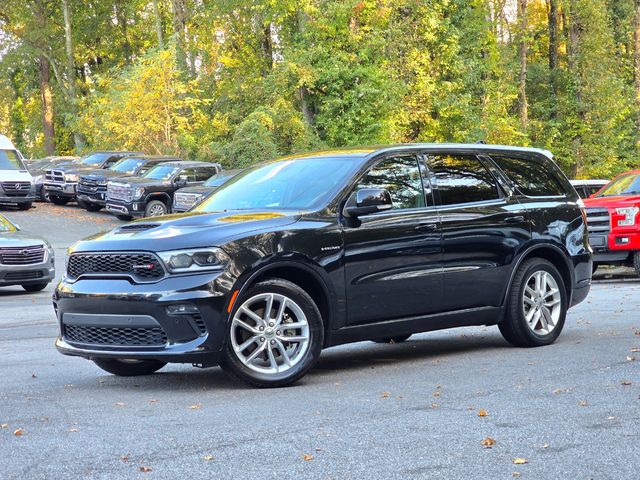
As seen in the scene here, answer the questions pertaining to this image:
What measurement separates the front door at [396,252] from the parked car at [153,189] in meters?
25.6

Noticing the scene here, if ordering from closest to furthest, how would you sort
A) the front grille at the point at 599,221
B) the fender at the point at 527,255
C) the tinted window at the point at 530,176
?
1. the fender at the point at 527,255
2. the tinted window at the point at 530,176
3. the front grille at the point at 599,221

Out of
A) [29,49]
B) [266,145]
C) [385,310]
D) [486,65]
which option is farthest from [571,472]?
[29,49]

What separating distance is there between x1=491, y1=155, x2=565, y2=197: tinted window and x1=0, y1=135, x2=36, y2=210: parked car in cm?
2992

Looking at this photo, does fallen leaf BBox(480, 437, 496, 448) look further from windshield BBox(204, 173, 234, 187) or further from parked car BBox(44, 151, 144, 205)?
parked car BBox(44, 151, 144, 205)

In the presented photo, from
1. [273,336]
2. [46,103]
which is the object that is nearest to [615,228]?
[273,336]

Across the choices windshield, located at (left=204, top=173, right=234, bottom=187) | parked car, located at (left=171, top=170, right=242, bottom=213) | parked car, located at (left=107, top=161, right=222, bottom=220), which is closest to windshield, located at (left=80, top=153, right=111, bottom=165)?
parked car, located at (left=107, top=161, right=222, bottom=220)

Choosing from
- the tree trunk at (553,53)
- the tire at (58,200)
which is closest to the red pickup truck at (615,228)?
the tire at (58,200)

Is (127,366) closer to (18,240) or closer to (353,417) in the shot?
(353,417)

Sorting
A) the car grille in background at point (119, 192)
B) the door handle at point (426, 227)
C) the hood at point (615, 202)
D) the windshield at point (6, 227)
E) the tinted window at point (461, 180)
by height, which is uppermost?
the tinted window at point (461, 180)

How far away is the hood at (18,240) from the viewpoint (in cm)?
1927

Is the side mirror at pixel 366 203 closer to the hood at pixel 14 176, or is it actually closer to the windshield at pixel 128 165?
the windshield at pixel 128 165

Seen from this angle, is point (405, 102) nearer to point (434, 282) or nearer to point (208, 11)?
point (208, 11)

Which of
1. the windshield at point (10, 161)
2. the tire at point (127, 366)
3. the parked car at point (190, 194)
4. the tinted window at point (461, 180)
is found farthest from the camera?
the windshield at point (10, 161)

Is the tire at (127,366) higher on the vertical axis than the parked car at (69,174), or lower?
higher
